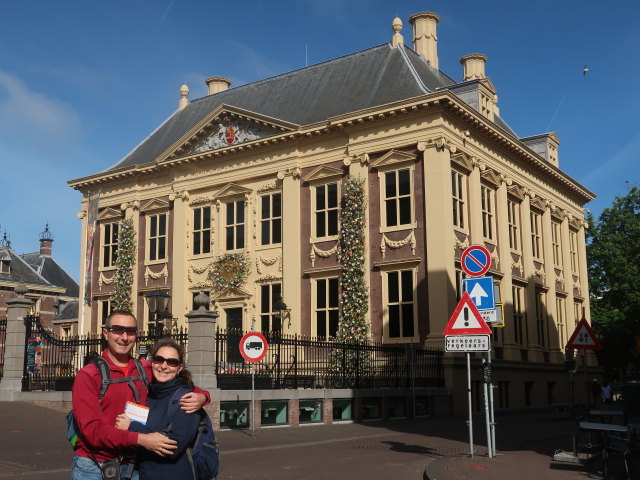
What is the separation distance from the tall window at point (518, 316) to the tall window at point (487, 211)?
9.30 feet

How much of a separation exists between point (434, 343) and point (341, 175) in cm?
789

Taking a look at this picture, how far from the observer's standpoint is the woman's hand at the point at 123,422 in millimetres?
4250

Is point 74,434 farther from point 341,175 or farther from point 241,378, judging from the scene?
point 341,175

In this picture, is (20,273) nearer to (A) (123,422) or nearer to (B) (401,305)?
(B) (401,305)

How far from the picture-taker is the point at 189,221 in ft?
112

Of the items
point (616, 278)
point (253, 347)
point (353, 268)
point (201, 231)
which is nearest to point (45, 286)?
point (201, 231)

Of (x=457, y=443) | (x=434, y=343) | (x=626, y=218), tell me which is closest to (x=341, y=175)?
(x=434, y=343)

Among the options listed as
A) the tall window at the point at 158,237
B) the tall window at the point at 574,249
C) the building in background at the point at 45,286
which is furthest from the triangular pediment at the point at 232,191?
the building in background at the point at 45,286

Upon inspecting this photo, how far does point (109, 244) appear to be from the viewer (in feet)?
122

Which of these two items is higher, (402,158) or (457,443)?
(402,158)

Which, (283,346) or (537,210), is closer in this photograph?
(283,346)

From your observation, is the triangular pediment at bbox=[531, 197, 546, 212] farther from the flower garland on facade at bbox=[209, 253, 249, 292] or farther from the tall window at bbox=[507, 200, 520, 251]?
the flower garland on facade at bbox=[209, 253, 249, 292]

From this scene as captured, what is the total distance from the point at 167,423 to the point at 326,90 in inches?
1188

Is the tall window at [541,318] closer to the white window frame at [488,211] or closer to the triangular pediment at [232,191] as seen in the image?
the white window frame at [488,211]
